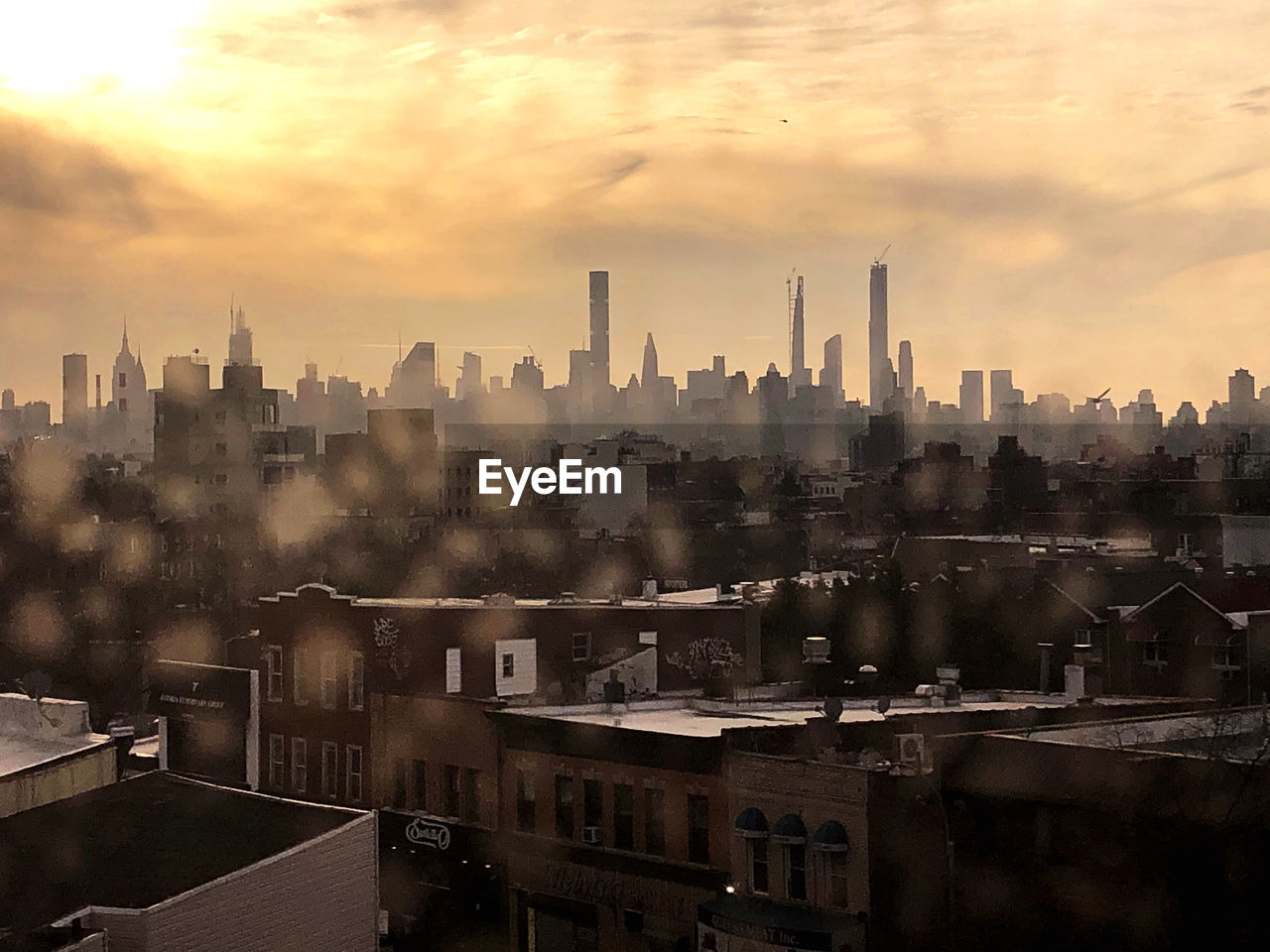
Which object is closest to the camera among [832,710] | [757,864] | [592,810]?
[757,864]

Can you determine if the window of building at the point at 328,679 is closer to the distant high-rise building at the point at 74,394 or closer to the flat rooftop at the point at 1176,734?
the flat rooftop at the point at 1176,734

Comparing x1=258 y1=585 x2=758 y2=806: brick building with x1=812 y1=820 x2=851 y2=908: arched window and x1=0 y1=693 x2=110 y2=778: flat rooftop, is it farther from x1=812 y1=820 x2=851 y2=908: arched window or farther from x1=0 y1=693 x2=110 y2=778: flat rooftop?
x1=812 y1=820 x2=851 y2=908: arched window

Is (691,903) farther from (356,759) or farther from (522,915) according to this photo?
(356,759)

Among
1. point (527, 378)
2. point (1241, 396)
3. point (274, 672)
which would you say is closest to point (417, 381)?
point (527, 378)

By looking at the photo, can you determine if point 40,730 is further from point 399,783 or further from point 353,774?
point 399,783

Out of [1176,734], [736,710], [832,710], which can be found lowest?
[736,710]

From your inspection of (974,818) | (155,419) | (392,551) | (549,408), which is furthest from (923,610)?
(549,408)
